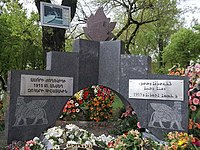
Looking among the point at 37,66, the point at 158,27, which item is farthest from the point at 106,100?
the point at 158,27

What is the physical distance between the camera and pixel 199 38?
23812mm

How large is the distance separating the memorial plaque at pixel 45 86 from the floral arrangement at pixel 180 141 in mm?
2152

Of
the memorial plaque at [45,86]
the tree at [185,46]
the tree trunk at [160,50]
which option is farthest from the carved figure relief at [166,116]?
the tree trunk at [160,50]

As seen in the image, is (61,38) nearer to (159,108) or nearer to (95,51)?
(95,51)

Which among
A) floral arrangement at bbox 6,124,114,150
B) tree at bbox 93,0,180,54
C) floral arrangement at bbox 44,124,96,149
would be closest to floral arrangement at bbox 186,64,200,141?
floral arrangement at bbox 6,124,114,150

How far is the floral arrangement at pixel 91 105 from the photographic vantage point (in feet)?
35.3

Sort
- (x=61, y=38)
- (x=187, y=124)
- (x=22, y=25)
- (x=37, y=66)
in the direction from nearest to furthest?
(x=187, y=124) < (x=61, y=38) < (x=22, y=25) < (x=37, y=66)

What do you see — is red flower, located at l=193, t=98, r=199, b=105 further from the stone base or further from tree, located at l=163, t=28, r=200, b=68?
tree, located at l=163, t=28, r=200, b=68

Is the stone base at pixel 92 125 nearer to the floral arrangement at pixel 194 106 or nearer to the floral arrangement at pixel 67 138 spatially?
the floral arrangement at pixel 194 106

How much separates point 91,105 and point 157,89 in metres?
4.86

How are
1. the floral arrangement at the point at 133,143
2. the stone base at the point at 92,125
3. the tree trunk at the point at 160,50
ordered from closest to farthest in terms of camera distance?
the floral arrangement at the point at 133,143
the stone base at the point at 92,125
the tree trunk at the point at 160,50

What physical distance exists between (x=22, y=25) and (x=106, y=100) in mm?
4879

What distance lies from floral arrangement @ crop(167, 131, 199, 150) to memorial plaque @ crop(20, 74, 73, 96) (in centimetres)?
215

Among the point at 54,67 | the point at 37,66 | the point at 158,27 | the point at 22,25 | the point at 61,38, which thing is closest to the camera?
the point at 54,67
